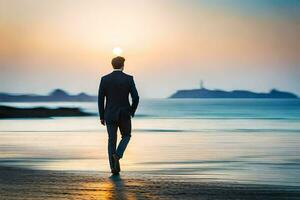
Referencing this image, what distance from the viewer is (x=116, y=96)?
13180 mm

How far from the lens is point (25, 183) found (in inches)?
440

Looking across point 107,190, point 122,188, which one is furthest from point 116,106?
point 107,190

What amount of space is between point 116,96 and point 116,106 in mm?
180

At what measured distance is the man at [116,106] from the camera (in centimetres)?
1305

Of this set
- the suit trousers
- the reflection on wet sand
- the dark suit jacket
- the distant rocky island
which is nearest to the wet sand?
the reflection on wet sand

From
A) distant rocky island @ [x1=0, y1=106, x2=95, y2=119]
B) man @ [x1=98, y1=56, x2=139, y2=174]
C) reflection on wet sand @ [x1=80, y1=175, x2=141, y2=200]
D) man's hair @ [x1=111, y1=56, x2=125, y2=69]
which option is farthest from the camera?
distant rocky island @ [x1=0, y1=106, x2=95, y2=119]

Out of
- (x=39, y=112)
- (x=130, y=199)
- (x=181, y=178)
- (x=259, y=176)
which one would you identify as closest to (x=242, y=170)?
(x=259, y=176)

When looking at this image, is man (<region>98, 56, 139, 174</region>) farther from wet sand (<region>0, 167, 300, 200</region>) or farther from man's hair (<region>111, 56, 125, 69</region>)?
wet sand (<region>0, 167, 300, 200</region>)

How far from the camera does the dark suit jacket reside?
13.1 meters

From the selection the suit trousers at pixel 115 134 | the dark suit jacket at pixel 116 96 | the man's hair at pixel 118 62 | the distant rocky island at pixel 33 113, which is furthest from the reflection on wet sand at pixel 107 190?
the distant rocky island at pixel 33 113

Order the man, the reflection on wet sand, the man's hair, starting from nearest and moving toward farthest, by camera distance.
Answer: the reflection on wet sand → the man → the man's hair

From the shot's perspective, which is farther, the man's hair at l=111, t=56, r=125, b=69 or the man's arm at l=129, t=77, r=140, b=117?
the man's hair at l=111, t=56, r=125, b=69

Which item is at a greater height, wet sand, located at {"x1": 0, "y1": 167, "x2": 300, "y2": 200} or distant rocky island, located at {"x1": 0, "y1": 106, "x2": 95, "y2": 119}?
distant rocky island, located at {"x1": 0, "y1": 106, "x2": 95, "y2": 119}

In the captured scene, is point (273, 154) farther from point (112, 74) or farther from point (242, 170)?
point (112, 74)
